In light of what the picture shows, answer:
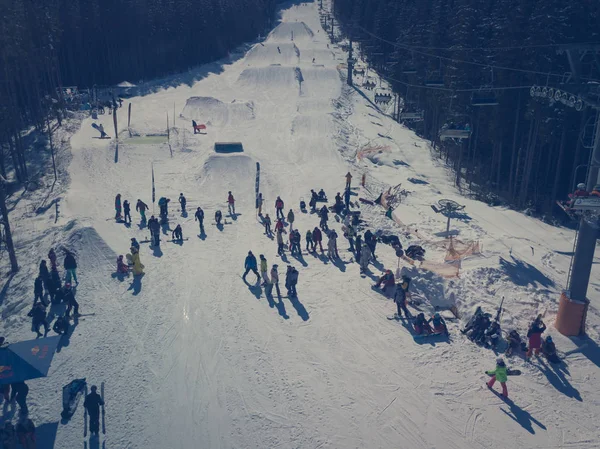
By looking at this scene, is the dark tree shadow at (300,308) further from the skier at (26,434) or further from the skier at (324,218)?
the skier at (26,434)

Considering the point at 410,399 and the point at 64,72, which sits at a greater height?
the point at 64,72

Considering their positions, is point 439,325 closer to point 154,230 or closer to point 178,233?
point 178,233

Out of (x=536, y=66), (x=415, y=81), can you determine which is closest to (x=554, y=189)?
(x=536, y=66)

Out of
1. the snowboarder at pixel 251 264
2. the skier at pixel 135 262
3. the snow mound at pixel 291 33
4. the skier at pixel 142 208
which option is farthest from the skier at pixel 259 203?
the snow mound at pixel 291 33

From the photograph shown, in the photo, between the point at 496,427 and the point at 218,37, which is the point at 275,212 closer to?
the point at 496,427

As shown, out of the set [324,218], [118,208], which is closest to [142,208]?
[118,208]

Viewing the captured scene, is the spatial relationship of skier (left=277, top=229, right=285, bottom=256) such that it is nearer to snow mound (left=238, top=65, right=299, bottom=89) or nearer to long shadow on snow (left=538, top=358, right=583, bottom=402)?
long shadow on snow (left=538, top=358, right=583, bottom=402)

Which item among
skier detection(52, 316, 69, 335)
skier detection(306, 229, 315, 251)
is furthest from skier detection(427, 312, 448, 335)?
skier detection(52, 316, 69, 335)
